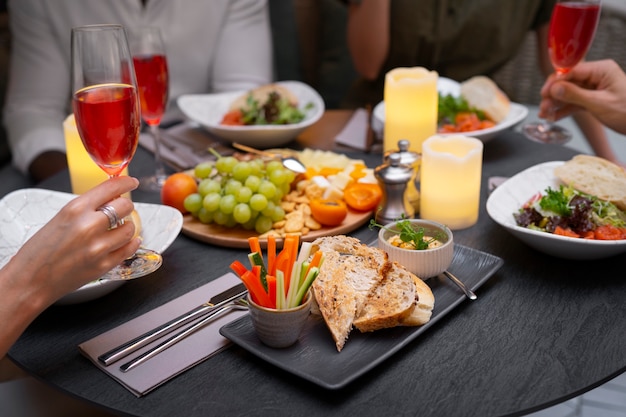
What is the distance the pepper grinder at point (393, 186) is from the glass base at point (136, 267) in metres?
0.50

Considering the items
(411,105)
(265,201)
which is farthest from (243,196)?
(411,105)

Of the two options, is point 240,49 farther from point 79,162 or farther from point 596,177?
point 596,177

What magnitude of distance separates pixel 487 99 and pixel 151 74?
99 centimetres

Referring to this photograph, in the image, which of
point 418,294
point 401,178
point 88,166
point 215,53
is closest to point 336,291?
point 418,294

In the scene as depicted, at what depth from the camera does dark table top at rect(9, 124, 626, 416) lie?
875mm

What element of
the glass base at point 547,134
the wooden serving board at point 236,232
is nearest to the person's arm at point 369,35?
the glass base at point 547,134

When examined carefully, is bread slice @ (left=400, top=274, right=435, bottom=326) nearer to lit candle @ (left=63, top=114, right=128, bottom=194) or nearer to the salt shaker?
the salt shaker

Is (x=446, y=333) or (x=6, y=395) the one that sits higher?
(x=446, y=333)

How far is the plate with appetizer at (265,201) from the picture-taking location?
134cm

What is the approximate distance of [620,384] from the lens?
206 cm

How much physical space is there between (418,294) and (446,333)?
8cm

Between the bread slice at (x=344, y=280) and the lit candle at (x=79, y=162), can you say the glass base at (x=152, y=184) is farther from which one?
the bread slice at (x=344, y=280)

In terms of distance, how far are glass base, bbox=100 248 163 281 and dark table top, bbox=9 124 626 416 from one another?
8 cm

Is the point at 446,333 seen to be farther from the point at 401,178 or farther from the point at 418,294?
the point at 401,178
